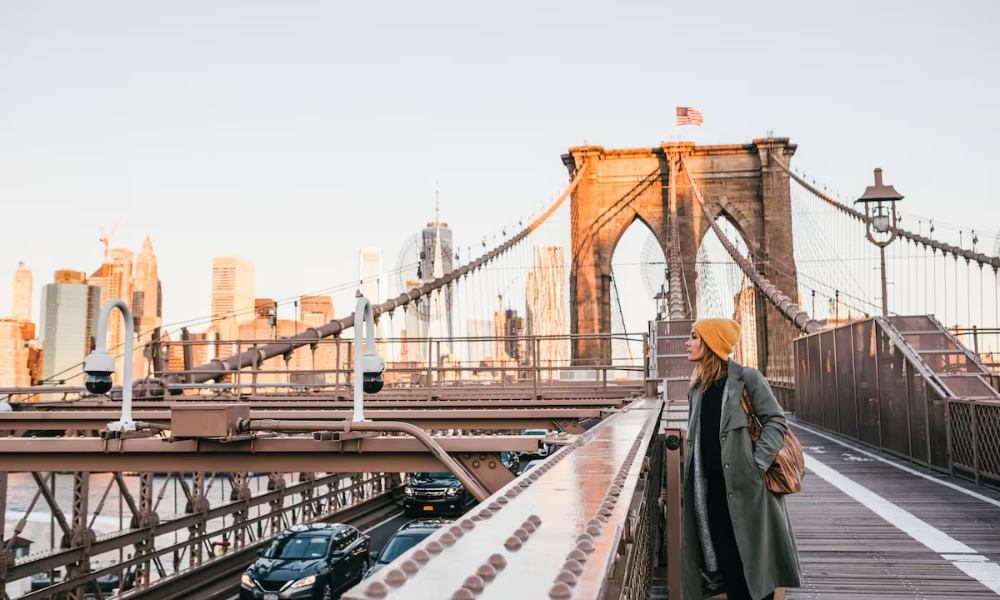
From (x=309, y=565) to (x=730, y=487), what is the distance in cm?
1534

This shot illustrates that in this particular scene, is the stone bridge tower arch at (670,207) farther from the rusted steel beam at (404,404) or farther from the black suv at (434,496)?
the rusted steel beam at (404,404)

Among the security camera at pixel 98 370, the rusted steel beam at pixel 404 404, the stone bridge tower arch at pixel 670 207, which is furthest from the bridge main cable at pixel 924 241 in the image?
the security camera at pixel 98 370

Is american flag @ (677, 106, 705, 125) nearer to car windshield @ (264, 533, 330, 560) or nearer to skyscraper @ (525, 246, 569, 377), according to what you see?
skyscraper @ (525, 246, 569, 377)

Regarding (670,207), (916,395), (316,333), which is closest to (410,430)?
(916,395)

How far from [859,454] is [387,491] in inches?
901

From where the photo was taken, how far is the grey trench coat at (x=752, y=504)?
3627 millimetres

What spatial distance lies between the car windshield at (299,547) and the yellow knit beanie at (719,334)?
15.6 metres

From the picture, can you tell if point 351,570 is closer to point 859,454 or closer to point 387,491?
point 859,454

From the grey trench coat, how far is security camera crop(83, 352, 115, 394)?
632 centimetres

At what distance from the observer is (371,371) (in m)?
8.09

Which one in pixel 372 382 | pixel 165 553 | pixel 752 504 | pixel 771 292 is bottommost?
pixel 165 553

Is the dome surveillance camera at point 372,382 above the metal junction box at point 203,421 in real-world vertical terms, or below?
above

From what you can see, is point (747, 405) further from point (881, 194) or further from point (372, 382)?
point (881, 194)

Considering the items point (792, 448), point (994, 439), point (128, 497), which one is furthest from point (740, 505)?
point (128, 497)
